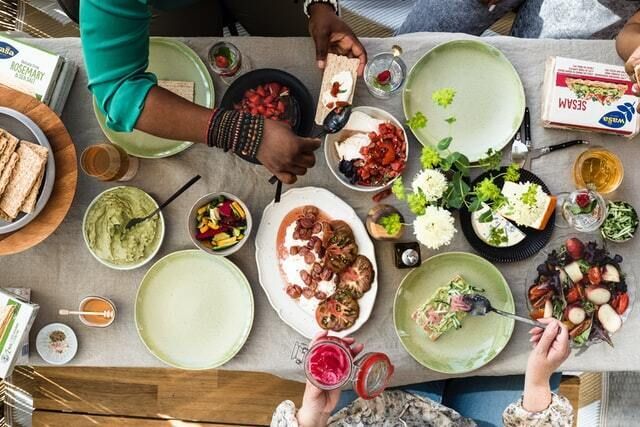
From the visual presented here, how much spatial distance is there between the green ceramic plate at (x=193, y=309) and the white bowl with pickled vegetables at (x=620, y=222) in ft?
3.02

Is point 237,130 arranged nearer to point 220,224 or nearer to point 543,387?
point 220,224

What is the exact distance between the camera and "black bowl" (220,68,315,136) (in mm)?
1425

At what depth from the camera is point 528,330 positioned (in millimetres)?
1443

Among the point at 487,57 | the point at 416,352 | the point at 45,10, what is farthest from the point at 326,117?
the point at 45,10

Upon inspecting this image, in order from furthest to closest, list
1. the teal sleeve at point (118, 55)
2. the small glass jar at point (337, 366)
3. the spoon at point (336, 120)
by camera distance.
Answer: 1. the spoon at point (336, 120)
2. the small glass jar at point (337, 366)
3. the teal sleeve at point (118, 55)

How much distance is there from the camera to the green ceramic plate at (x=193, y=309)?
145 centimetres

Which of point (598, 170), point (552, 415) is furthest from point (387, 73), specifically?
point (552, 415)

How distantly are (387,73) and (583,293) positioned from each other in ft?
2.41

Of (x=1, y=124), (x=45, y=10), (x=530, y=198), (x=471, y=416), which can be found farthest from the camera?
(x=45, y=10)

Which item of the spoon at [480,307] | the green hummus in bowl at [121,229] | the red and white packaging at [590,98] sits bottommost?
the spoon at [480,307]

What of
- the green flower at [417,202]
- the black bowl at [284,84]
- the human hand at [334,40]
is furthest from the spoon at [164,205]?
the green flower at [417,202]

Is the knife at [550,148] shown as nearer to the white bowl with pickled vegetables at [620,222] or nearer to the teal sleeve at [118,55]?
the white bowl with pickled vegetables at [620,222]

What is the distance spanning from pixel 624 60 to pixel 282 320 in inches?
43.1

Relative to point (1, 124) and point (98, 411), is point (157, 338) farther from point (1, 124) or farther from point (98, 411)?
point (98, 411)
